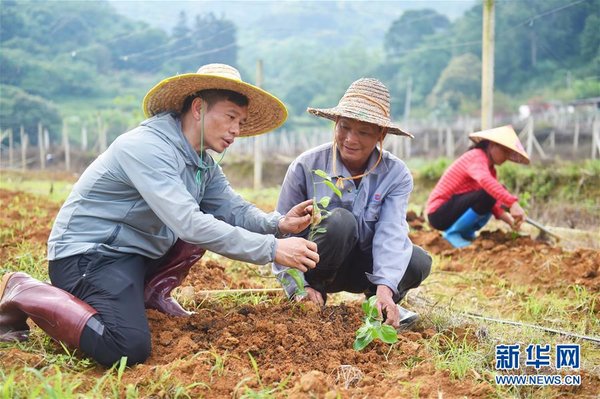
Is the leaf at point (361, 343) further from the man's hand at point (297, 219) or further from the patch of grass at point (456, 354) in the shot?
the man's hand at point (297, 219)

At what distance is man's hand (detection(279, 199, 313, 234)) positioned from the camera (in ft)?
9.56

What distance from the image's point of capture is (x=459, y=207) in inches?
217

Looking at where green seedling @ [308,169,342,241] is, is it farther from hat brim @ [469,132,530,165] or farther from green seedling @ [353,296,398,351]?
hat brim @ [469,132,530,165]

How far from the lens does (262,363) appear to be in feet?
8.01

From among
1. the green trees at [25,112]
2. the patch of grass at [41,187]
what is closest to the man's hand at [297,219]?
the patch of grass at [41,187]

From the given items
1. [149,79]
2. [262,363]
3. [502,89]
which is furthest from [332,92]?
[262,363]

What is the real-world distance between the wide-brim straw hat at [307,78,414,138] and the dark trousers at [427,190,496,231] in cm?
249

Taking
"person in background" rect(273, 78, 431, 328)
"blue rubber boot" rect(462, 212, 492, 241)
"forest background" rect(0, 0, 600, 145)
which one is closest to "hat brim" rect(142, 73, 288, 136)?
"person in background" rect(273, 78, 431, 328)

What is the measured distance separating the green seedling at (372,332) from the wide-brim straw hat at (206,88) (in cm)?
102

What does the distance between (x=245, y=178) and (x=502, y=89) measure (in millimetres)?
21021

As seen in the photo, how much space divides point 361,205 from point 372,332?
2.85ft

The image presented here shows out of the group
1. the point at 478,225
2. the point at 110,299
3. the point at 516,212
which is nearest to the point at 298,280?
the point at 110,299

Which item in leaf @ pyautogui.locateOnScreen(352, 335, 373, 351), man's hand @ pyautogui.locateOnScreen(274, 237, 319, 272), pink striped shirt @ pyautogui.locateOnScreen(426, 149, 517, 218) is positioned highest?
man's hand @ pyautogui.locateOnScreen(274, 237, 319, 272)

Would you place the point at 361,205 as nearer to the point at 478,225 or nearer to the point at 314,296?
the point at 314,296
